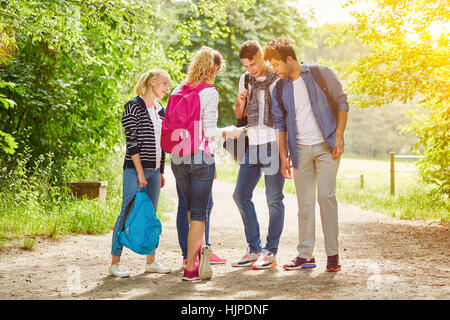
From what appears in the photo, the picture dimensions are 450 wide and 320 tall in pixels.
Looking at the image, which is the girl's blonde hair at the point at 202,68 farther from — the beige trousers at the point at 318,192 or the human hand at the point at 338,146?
the human hand at the point at 338,146

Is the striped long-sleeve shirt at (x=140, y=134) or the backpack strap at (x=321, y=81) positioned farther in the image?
the backpack strap at (x=321, y=81)

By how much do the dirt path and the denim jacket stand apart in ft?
4.05

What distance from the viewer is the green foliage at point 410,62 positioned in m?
7.89

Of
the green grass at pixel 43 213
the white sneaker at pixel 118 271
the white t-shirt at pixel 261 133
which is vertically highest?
the white t-shirt at pixel 261 133

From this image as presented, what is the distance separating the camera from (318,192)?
5.16m

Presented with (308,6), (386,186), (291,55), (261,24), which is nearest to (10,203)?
(291,55)

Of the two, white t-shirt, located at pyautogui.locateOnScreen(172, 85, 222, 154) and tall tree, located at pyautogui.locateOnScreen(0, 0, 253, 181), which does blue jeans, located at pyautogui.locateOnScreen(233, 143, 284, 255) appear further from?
tall tree, located at pyautogui.locateOnScreen(0, 0, 253, 181)

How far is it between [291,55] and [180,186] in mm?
1642

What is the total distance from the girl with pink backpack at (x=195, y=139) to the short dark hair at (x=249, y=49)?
0.55 metres

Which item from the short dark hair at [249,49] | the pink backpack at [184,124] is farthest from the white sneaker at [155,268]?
the short dark hair at [249,49]

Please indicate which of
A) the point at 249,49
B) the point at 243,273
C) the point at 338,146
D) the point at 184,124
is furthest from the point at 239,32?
the point at 184,124

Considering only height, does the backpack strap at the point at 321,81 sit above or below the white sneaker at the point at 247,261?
above

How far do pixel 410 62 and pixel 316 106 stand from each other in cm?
389

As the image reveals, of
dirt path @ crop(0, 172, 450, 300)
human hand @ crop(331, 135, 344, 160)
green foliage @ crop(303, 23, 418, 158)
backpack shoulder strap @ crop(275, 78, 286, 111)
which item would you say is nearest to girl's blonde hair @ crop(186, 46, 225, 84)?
backpack shoulder strap @ crop(275, 78, 286, 111)
